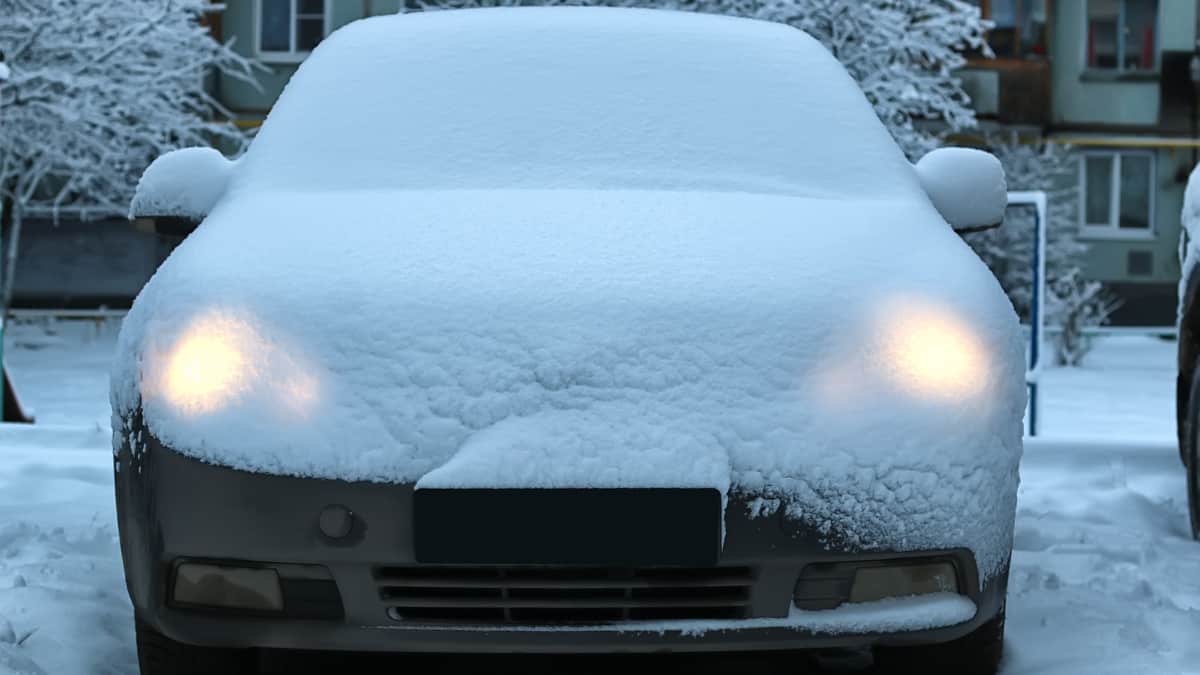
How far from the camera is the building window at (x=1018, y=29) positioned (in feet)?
82.5

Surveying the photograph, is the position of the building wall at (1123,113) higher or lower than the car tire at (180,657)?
lower

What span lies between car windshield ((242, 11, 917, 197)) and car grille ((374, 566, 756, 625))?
1.00m

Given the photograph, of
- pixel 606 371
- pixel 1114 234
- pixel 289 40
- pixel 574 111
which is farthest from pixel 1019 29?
pixel 606 371

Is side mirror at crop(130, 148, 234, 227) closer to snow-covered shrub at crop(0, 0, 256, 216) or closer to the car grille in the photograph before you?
the car grille

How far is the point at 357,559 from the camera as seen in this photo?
2.40 m

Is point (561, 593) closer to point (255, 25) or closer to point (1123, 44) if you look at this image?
point (255, 25)

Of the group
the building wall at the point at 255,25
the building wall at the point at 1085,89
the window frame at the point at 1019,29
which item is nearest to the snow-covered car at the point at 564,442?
the building wall at the point at 255,25

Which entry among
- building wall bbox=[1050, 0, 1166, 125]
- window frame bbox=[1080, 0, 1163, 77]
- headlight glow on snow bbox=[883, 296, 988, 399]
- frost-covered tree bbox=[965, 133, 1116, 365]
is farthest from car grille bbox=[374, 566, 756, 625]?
window frame bbox=[1080, 0, 1163, 77]

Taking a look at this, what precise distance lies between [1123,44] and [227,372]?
2551 cm

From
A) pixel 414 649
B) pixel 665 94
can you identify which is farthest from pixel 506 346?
pixel 665 94

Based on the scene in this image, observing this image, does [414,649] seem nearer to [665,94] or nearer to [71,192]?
[665,94]

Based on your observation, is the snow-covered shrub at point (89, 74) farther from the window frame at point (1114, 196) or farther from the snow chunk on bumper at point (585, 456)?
the window frame at point (1114, 196)

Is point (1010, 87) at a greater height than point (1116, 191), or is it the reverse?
point (1010, 87)

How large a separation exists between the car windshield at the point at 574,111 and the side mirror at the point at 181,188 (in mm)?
102
